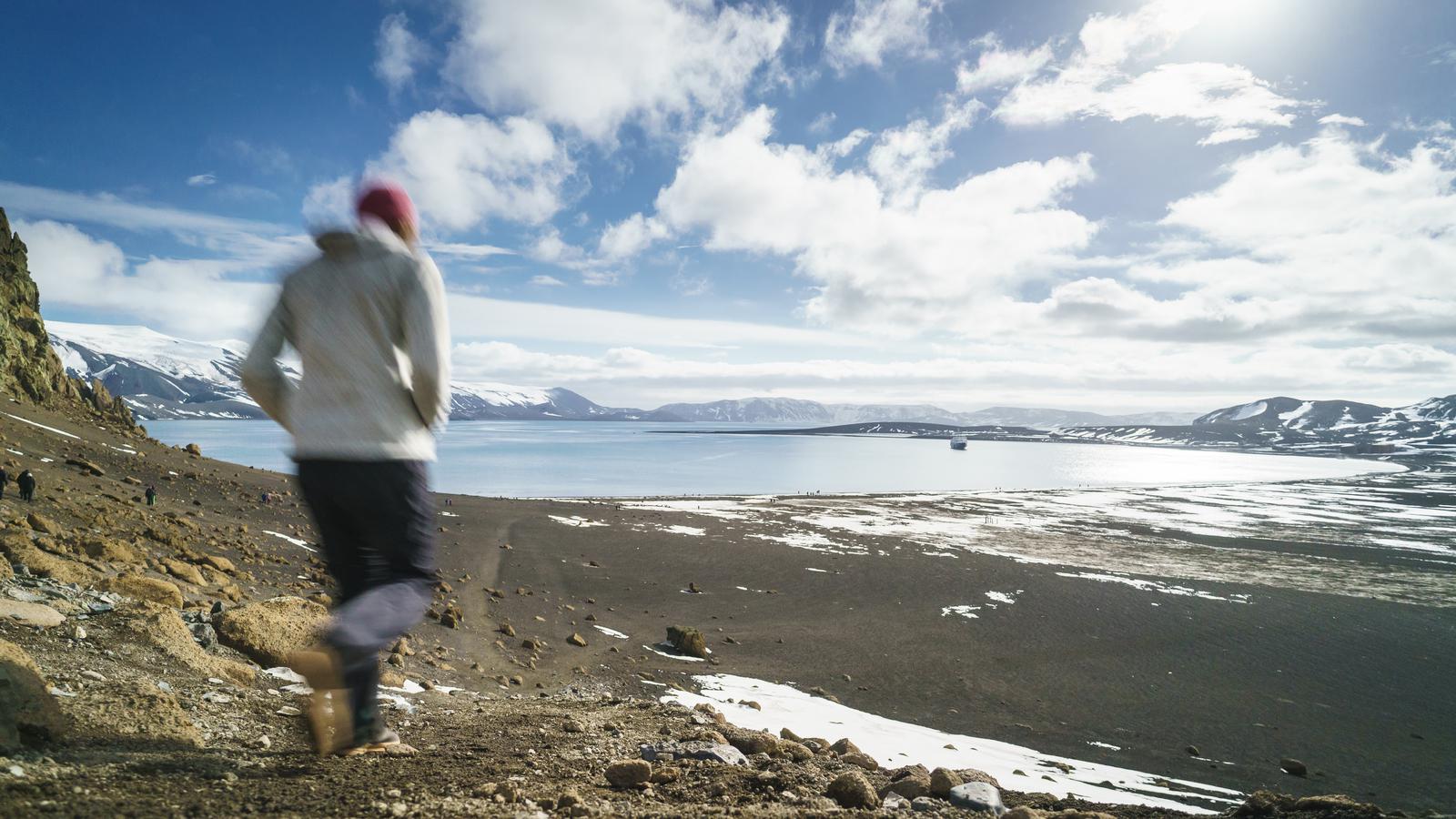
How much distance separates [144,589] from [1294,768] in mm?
14501

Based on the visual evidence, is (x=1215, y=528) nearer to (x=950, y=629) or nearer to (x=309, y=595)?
(x=950, y=629)

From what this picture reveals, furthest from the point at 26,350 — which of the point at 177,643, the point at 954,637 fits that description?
the point at 954,637

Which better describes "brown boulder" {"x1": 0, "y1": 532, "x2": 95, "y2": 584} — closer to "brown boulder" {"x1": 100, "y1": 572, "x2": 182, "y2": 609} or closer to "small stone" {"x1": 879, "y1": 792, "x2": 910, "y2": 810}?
"brown boulder" {"x1": 100, "y1": 572, "x2": 182, "y2": 609}

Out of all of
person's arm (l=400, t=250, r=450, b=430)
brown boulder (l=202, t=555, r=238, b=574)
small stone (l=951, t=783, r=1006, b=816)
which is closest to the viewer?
person's arm (l=400, t=250, r=450, b=430)

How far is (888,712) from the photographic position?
1082cm

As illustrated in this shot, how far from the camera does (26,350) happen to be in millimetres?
29516

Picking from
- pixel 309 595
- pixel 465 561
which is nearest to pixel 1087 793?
pixel 309 595

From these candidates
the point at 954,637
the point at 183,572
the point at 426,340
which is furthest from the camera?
the point at 954,637

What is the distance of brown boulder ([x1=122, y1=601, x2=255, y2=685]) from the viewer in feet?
12.8

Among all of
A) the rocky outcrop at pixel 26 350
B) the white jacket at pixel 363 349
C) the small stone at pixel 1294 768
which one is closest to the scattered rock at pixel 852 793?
the white jacket at pixel 363 349

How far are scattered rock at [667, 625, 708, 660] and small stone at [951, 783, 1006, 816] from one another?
30.0ft

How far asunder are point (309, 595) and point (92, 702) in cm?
735

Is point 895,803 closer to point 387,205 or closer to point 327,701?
point 327,701

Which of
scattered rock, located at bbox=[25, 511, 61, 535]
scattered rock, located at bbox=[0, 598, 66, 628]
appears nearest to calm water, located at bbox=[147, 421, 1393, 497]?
scattered rock, located at bbox=[25, 511, 61, 535]
